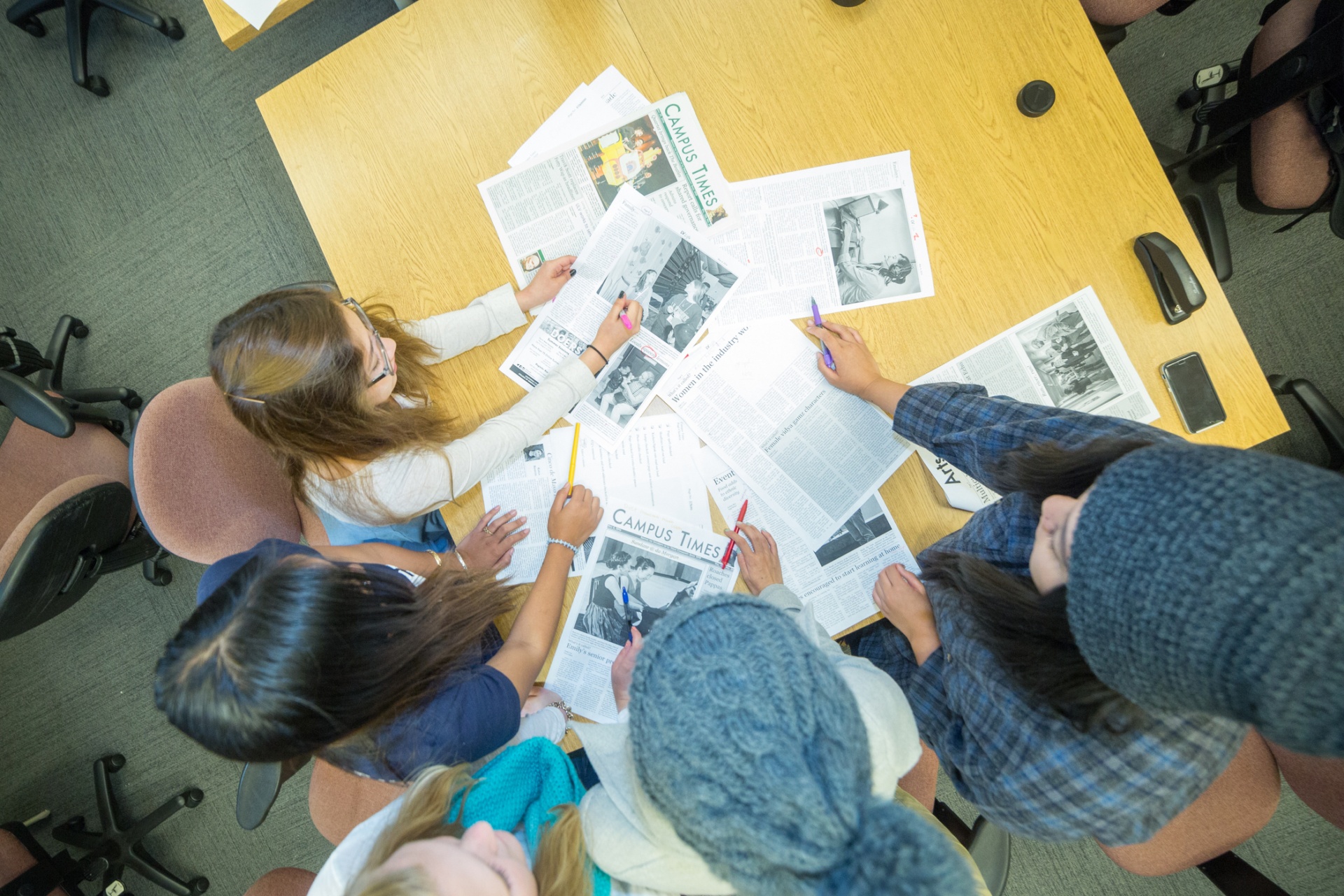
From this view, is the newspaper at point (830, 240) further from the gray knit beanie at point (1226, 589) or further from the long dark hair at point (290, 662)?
the long dark hair at point (290, 662)

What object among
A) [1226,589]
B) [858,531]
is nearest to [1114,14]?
[858,531]

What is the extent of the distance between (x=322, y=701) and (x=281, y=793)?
4.58 feet

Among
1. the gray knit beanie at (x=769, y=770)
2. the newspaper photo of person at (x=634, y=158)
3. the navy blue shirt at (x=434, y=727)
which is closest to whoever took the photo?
the gray knit beanie at (x=769, y=770)

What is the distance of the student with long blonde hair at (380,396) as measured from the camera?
1055 millimetres

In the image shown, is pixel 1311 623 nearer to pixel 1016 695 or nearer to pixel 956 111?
pixel 1016 695

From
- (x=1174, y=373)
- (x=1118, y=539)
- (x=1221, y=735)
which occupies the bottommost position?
(x=1221, y=735)

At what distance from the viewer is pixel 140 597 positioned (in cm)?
202

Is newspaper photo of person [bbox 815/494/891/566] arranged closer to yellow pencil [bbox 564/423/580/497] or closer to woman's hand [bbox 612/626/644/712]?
woman's hand [bbox 612/626/644/712]

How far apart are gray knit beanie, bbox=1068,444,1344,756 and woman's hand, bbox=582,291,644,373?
796 millimetres

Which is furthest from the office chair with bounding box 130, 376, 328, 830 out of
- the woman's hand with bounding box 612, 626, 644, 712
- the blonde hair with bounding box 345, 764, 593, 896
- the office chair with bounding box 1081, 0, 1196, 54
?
the office chair with bounding box 1081, 0, 1196, 54

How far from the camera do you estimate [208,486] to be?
3.80 ft

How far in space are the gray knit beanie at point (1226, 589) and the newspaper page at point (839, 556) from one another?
0.46 metres

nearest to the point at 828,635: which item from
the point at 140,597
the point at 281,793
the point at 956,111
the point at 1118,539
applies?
the point at 1118,539

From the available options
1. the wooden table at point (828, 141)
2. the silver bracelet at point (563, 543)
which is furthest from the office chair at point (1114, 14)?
the silver bracelet at point (563, 543)
